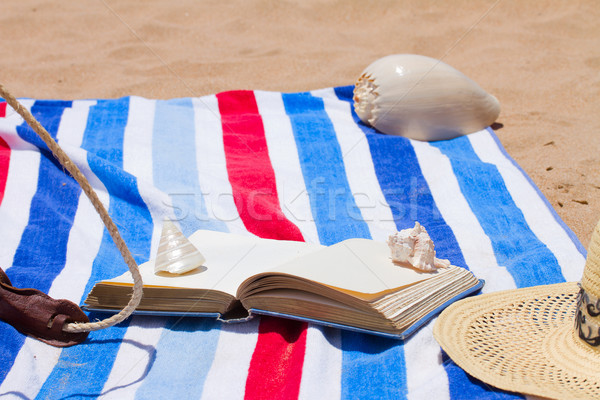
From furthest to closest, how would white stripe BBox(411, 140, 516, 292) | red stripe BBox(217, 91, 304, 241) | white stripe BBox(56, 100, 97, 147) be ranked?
1. white stripe BBox(56, 100, 97, 147)
2. red stripe BBox(217, 91, 304, 241)
3. white stripe BBox(411, 140, 516, 292)

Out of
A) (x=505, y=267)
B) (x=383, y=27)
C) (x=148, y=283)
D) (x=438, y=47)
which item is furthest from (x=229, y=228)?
(x=383, y=27)

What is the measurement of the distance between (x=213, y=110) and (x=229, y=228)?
1.19m

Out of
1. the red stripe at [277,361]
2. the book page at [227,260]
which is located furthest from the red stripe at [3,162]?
the red stripe at [277,361]

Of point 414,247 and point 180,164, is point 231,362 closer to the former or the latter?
point 414,247

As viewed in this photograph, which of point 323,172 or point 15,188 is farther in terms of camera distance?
point 323,172

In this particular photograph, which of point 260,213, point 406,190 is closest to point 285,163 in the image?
point 260,213

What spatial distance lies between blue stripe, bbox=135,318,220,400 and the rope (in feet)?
0.63

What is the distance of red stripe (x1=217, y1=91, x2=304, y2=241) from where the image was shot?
7.88 feet

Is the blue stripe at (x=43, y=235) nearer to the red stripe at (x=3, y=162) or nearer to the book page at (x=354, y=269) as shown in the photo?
the red stripe at (x=3, y=162)

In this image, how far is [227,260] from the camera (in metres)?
1.95

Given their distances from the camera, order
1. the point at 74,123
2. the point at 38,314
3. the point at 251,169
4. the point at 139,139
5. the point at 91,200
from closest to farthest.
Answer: the point at 91,200
the point at 38,314
the point at 251,169
the point at 139,139
the point at 74,123

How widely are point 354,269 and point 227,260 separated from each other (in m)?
0.48

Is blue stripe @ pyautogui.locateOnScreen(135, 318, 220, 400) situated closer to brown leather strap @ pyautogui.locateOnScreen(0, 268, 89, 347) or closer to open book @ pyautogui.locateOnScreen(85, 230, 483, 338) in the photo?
open book @ pyautogui.locateOnScreen(85, 230, 483, 338)

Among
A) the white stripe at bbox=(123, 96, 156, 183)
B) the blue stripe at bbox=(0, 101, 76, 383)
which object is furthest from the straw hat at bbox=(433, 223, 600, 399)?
the white stripe at bbox=(123, 96, 156, 183)
